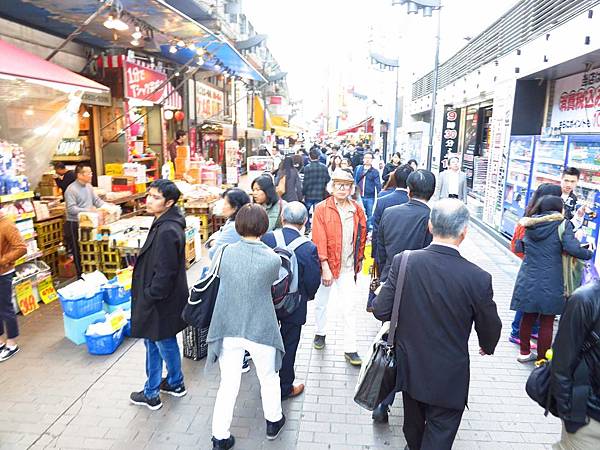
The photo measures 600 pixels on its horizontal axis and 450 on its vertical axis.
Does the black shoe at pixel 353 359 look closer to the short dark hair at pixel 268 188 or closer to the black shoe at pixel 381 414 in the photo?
the black shoe at pixel 381 414

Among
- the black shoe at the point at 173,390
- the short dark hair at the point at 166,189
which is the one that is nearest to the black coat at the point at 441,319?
the short dark hair at the point at 166,189

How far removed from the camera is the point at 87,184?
7414 mm

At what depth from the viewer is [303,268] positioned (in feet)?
12.7

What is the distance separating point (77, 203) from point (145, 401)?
4.26m

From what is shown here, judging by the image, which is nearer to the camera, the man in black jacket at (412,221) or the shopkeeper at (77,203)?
the man in black jacket at (412,221)

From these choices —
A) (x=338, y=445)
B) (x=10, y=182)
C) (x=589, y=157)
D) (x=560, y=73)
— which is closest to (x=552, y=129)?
(x=560, y=73)

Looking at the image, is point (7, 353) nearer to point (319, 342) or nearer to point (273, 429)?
point (273, 429)

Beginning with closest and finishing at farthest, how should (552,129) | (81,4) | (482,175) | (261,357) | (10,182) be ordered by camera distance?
(261,357) → (10,182) → (81,4) → (552,129) → (482,175)

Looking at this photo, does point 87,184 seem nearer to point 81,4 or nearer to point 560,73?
point 81,4

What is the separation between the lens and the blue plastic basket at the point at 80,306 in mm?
5113

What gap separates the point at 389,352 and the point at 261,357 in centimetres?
98

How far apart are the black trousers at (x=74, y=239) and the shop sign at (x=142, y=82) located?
368 cm

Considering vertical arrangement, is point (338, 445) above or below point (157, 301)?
below

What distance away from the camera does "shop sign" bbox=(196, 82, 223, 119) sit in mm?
16059
